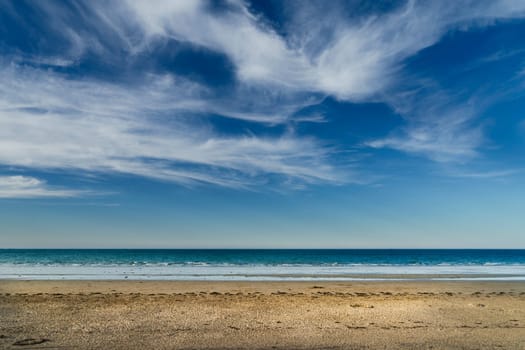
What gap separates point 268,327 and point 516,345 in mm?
6078

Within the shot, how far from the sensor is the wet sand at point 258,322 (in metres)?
9.16

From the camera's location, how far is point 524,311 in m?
13.7

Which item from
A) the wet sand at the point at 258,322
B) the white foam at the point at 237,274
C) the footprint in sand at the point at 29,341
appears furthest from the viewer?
the white foam at the point at 237,274

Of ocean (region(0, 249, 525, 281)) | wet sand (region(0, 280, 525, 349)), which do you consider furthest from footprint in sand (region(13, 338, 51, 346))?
ocean (region(0, 249, 525, 281))

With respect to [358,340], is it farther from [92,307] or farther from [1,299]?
[1,299]

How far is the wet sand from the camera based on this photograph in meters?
9.16

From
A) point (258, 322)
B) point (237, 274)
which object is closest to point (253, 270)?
point (237, 274)

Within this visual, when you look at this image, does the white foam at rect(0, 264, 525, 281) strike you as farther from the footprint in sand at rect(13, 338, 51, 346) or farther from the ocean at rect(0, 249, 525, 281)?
the footprint in sand at rect(13, 338, 51, 346)

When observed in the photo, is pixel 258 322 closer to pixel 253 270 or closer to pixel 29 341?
pixel 29 341

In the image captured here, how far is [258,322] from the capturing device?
1148 cm

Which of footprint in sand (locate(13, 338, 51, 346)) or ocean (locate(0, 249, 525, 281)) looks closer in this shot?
footprint in sand (locate(13, 338, 51, 346))

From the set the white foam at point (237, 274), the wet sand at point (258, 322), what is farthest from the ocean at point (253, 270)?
the wet sand at point (258, 322)

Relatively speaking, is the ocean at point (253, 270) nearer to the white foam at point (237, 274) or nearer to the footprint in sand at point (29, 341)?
the white foam at point (237, 274)

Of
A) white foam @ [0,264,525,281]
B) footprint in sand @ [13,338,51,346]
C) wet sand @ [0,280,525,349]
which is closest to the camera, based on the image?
footprint in sand @ [13,338,51,346]
